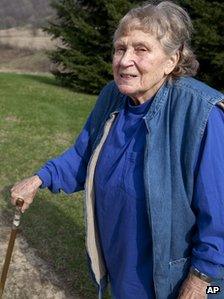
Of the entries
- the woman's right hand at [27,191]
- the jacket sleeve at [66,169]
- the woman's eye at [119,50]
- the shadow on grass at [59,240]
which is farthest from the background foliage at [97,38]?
the woman's eye at [119,50]

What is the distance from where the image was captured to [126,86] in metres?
2.30

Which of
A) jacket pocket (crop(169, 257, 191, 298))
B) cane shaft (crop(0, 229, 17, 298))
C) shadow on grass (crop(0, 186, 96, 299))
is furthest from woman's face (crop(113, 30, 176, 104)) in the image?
shadow on grass (crop(0, 186, 96, 299))

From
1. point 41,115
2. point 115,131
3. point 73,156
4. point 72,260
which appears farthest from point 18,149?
point 115,131

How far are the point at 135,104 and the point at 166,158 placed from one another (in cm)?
37

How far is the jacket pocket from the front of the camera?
2299mm

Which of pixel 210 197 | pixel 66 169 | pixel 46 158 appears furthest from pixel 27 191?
pixel 46 158

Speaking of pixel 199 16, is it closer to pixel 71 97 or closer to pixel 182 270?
pixel 71 97

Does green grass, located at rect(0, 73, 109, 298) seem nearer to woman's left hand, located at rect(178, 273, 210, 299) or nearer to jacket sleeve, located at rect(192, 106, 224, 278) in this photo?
woman's left hand, located at rect(178, 273, 210, 299)

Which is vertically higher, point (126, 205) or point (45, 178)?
point (126, 205)

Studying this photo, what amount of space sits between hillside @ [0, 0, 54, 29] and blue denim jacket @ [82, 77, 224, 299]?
294 ft

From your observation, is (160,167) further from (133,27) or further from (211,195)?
(133,27)

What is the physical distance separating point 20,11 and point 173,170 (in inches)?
4000

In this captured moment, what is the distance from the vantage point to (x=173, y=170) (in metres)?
2.16

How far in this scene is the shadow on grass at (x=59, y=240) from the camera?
13.5ft
